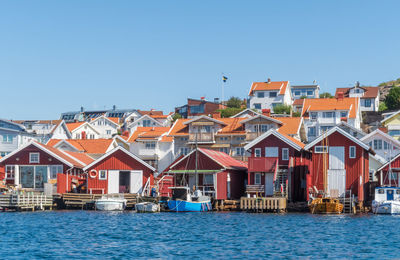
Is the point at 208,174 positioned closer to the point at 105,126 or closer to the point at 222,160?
the point at 222,160

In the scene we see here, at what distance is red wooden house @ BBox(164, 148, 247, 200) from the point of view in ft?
233

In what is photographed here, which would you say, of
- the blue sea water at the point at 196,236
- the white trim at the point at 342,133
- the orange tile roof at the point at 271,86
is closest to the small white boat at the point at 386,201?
the blue sea water at the point at 196,236

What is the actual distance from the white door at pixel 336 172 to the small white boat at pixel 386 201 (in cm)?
382

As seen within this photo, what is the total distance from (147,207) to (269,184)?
1307cm

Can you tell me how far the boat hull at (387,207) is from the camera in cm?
6331

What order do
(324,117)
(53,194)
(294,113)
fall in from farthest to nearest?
(294,113), (324,117), (53,194)

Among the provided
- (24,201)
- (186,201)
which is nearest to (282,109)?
(186,201)

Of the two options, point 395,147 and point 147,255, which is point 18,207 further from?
point 395,147

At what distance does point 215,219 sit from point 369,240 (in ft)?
59.1

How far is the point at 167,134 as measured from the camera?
9638 cm

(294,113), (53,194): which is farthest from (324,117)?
(53,194)

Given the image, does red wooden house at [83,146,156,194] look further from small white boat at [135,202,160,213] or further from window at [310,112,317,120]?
window at [310,112,317,120]

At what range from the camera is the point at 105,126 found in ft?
472

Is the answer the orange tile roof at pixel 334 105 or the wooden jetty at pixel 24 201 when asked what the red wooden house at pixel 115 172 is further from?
the orange tile roof at pixel 334 105
